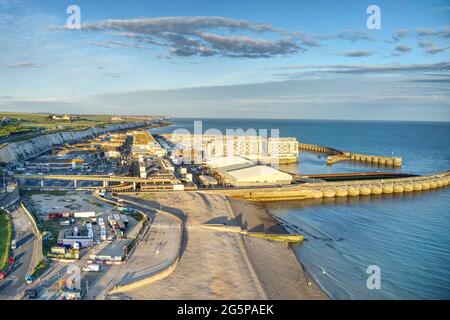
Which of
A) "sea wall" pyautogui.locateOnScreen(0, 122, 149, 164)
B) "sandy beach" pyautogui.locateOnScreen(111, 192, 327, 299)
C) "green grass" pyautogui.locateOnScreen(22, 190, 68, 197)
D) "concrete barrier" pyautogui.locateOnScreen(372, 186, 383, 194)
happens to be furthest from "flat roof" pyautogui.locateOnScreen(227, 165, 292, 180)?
"sea wall" pyautogui.locateOnScreen(0, 122, 149, 164)

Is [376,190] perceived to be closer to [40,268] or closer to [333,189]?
[333,189]

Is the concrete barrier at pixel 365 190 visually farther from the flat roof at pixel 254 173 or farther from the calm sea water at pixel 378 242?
the flat roof at pixel 254 173

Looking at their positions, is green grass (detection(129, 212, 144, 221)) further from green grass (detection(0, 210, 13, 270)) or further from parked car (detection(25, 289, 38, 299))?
parked car (detection(25, 289, 38, 299))

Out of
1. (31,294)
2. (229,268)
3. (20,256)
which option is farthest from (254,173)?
(31,294)

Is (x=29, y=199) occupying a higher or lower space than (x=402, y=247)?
higher
